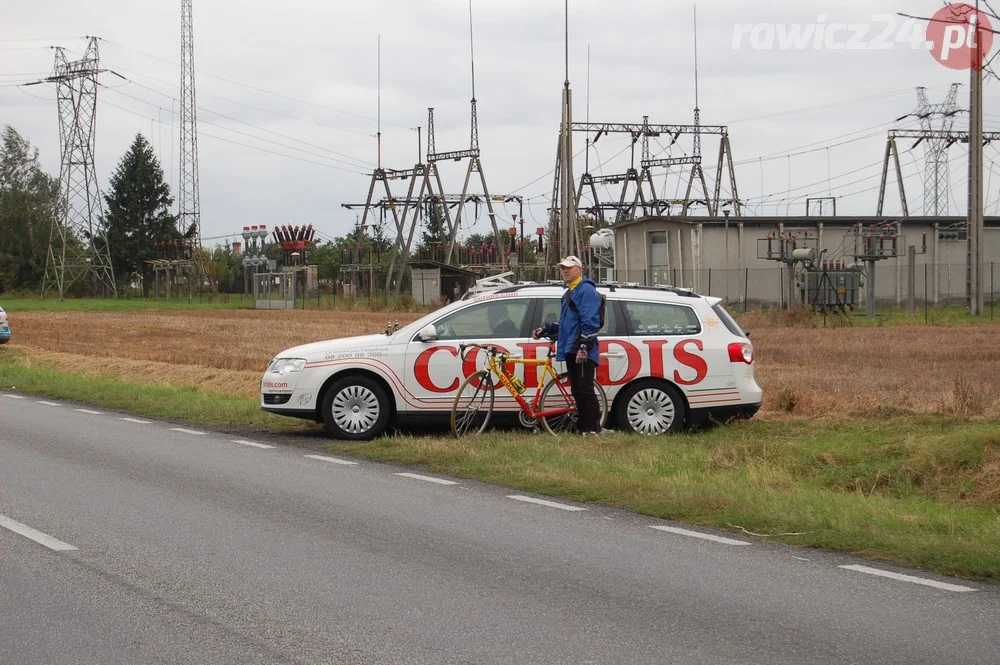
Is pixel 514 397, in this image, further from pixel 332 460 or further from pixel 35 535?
pixel 35 535

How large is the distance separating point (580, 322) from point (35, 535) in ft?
20.2

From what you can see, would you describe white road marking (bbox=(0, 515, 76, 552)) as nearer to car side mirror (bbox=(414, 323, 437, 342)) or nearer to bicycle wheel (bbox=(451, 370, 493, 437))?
bicycle wheel (bbox=(451, 370, 493, 437))

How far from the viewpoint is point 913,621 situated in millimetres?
6156

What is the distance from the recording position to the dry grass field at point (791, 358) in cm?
1574

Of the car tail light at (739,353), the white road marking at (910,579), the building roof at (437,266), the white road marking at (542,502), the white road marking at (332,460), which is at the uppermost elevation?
the building roof at (437,266)

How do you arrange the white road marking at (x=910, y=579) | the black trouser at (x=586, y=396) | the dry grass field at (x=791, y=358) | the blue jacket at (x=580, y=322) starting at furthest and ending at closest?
the dry grass field at (x=791, y=358)
the black trouser at (x=586, y=396)
the blue jacket at (x=580, y=322)
the white road marking at (x=910, y=579)

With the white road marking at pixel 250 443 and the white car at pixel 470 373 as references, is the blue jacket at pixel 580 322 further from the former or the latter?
the white road marking at pixel 250 443

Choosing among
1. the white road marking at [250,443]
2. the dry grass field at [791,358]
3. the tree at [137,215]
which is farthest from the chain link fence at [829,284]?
the tree at [137,215]

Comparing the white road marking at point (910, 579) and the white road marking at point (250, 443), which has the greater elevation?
the white road marking at point (250, 443)

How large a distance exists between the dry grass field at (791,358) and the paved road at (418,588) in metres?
→ 7.07

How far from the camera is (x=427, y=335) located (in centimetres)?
1344

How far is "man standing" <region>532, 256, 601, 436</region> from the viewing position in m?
12.7

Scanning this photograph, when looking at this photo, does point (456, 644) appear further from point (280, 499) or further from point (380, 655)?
point (280, 499)

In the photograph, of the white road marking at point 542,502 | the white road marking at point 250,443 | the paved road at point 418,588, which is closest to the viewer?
the paved road at point 418,588
